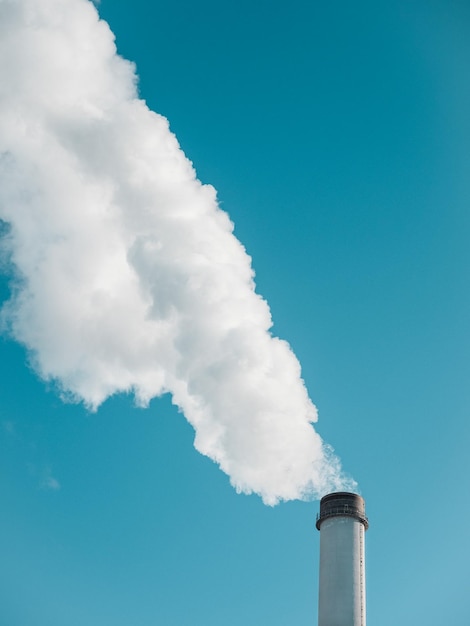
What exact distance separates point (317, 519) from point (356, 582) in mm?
5984

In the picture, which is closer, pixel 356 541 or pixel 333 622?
pixel 333 622

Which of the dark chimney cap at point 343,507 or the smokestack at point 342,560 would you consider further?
the dark chimney cap at point 343,507

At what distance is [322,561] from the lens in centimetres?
5388

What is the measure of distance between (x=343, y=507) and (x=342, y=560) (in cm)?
410

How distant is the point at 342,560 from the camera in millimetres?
52875

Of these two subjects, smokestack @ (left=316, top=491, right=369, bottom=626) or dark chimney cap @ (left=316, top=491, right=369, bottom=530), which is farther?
dark chimney cap @ (left=316, top=491, right=369, bottom=530)

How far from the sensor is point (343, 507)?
182ft

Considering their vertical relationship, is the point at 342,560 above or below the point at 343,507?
below

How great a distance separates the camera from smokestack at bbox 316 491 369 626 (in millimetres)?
51094

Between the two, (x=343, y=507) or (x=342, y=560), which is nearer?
(x=342, y=560)

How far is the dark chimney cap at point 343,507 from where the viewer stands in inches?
2175

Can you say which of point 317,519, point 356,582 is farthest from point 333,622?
point 317,519

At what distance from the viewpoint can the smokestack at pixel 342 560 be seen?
168 ft

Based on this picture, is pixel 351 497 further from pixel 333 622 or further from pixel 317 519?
pixel 333 622
